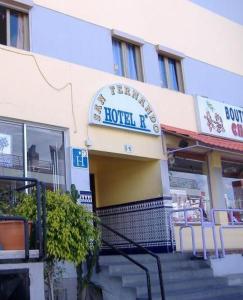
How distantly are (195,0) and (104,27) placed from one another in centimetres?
449

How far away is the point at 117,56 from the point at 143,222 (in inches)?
166

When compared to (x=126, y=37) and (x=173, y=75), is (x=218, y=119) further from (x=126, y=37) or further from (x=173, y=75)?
(x=126, y=37)

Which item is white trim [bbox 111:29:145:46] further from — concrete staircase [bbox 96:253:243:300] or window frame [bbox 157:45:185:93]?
concrete staircase [bbox 96:253:243:300]

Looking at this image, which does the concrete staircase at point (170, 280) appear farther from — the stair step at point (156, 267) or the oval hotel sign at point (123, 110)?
the oval hotel sign at point (123, 110)

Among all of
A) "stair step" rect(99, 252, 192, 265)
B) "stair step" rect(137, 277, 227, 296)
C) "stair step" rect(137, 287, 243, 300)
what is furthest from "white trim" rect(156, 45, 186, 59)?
"stair step" rect(137, 287, 243, 300)

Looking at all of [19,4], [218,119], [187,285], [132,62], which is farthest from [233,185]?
[19,4]

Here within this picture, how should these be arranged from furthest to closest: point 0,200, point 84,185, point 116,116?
point 116,116 < point 84,185 < point 0,200

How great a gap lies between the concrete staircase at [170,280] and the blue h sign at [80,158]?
80.5 inches

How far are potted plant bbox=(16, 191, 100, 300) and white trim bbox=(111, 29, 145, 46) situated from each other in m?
5.57

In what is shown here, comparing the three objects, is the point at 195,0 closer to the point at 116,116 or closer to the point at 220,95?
the point at 220,95

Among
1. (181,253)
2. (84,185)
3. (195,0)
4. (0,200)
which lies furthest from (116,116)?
(195,0)

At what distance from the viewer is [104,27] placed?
482 inches

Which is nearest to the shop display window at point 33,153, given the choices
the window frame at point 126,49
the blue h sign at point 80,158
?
the blue h sign at point 80,158

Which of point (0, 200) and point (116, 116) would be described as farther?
point (116, 116)
